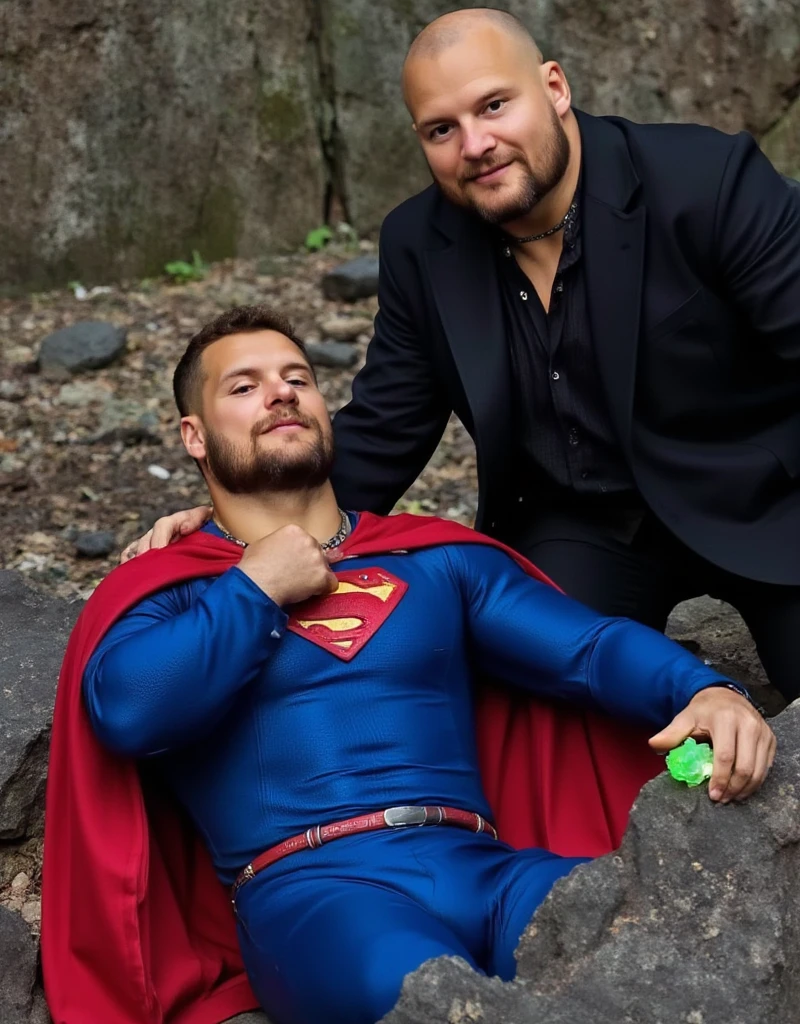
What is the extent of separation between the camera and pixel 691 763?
94.5 inches

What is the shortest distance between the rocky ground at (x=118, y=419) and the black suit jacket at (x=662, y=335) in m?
1.77

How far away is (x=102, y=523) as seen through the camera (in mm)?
5293

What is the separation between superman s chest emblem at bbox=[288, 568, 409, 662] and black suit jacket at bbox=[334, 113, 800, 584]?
0.60 meters

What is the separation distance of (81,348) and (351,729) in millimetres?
3890

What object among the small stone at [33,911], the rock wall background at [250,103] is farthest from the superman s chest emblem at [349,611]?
the rock wall background at [250,103]

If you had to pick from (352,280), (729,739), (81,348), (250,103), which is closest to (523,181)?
(729,739)

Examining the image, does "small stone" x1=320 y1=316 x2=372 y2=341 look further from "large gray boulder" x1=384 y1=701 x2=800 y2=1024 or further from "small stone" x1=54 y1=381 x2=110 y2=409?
"large gray boulder" x1=384 y1=701 x2=800 y2=1024

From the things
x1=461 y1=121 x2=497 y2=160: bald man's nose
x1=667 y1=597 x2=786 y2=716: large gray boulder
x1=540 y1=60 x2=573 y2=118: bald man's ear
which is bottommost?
x1=667 y1=597 x2=786 y2=716: large gray boulder

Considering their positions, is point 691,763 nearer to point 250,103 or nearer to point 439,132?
point 439,132

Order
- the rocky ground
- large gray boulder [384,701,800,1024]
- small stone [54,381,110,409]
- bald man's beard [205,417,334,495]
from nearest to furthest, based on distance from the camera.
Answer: large gray boulder [384,701,800,1024] < bald man's beard [205,417,334,495] < the rocky ground < small stone [54,381,110,409]

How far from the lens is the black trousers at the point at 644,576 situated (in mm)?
3410

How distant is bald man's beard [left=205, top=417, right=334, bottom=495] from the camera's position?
2928 mm

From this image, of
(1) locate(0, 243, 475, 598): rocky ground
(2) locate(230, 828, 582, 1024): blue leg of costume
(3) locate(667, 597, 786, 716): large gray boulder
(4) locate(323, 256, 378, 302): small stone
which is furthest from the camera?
(4) locate(323, 256, 378, 302): small stone

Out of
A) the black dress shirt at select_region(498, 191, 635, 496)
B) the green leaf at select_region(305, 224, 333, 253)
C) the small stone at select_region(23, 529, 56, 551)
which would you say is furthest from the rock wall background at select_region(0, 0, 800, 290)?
the black dress shirt at select_region(498, 191, 635, 496)
